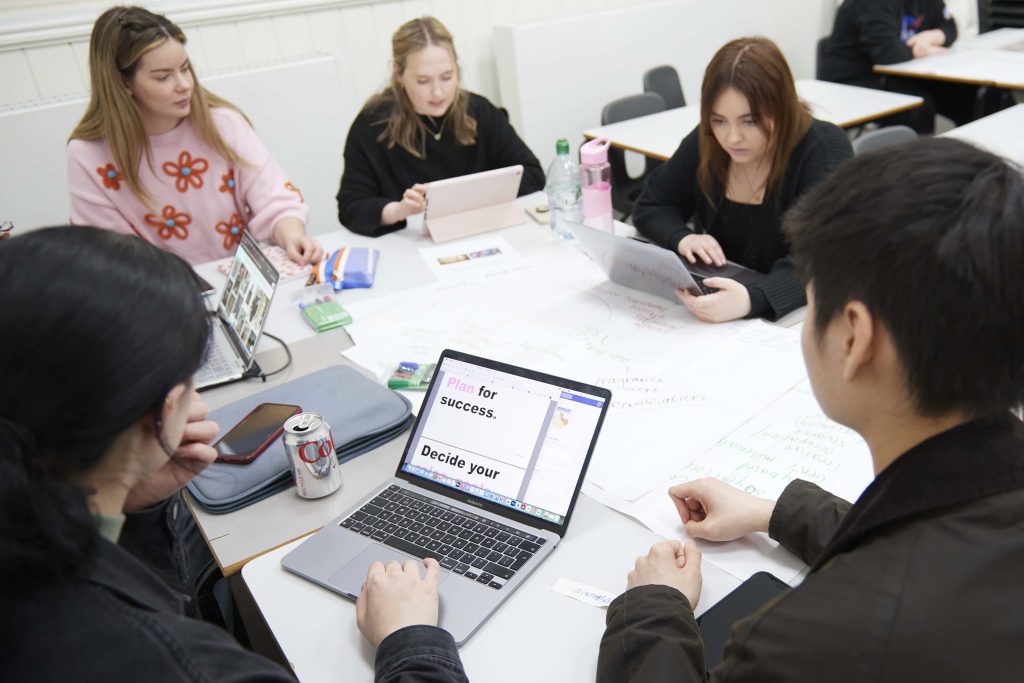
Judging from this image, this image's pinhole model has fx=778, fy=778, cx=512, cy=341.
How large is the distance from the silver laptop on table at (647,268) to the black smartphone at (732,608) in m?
0.72

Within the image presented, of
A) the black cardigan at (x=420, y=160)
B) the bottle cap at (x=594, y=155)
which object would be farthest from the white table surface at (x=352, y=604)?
the black cardigan at (x=420, y=160)

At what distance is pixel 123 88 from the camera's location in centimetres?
214

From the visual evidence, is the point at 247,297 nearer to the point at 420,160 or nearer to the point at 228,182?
the point at 228,182

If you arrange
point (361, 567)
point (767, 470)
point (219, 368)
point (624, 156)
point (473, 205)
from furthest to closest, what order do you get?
point (624, 156) < point (473, 205) < point (219, 368) < point (767, 470) < point (361, 567)

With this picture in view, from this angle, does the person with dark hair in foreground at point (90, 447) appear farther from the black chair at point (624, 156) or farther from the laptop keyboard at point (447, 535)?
the black chair at point (624, 156)

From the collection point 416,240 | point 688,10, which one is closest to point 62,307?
point 416,240

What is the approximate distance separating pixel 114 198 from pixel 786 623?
2.20 metres

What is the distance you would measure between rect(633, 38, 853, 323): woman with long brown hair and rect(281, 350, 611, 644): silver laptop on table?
63 centimetres

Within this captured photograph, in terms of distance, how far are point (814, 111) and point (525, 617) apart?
2566 millimetres

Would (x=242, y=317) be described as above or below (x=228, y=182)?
below

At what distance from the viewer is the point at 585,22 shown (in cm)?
402

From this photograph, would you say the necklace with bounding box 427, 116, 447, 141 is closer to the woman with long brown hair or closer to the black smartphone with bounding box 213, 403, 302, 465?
the woman with long brown hair

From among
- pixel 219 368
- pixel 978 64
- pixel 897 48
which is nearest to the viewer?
pixel 219 368

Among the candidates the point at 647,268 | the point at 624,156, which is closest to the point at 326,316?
the point at 647,268
